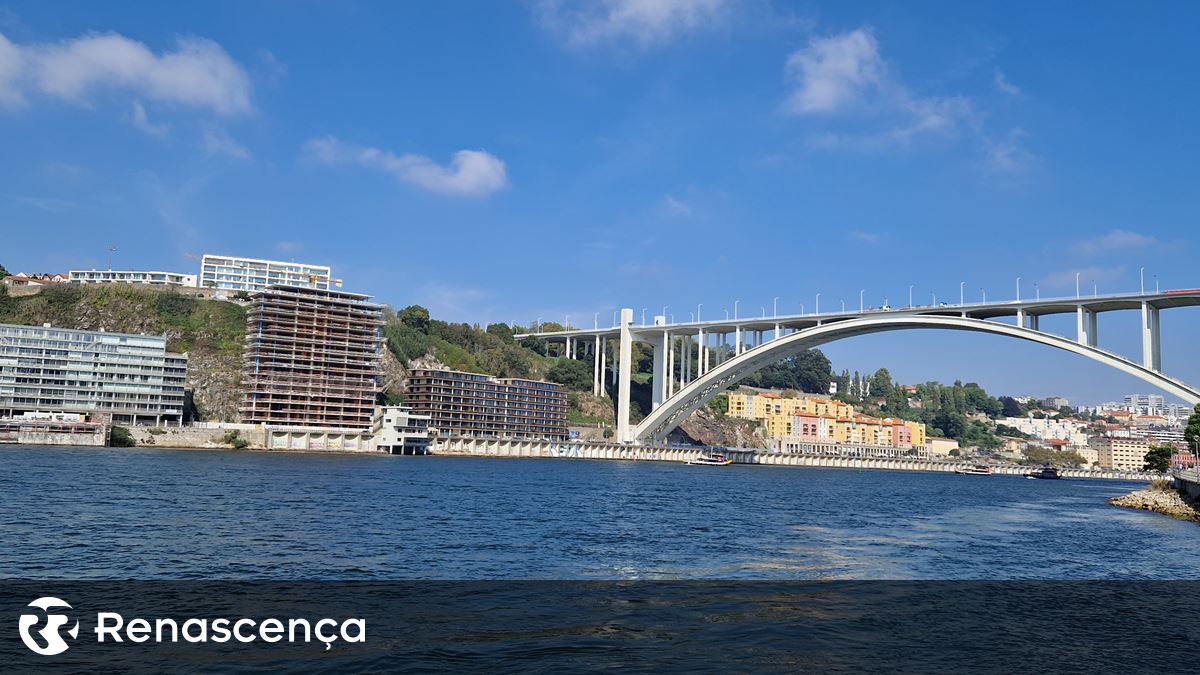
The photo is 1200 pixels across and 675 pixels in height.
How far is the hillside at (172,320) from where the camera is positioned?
86000 mm

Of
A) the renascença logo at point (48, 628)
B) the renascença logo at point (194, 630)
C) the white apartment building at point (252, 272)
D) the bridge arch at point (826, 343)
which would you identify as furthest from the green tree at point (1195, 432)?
the white apartment building at point (252, 272)

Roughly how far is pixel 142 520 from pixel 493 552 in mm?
9736

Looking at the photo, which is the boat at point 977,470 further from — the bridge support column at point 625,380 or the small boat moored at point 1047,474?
the bridge support column at point 625,380

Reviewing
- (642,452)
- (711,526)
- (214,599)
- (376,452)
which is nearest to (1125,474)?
(642,452)

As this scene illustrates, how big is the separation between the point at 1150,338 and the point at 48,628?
6804cm

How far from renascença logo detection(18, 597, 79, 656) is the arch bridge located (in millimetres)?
65203

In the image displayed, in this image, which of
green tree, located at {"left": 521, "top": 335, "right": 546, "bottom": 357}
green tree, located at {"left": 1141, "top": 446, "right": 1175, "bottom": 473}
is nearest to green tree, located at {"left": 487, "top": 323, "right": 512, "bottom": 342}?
green tree, located at {"left": 521, "top": 335, "right": 546, "bottom": 357}

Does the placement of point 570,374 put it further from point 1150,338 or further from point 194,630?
point 194,630

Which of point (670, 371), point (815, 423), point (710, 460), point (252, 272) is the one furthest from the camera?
point (815, 423)

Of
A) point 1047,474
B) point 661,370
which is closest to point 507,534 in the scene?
point 661,370

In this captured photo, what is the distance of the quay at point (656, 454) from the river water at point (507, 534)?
2134 inches

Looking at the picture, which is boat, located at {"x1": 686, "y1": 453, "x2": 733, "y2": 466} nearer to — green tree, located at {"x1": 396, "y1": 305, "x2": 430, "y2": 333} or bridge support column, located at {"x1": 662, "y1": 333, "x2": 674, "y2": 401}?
bridge support column, located at {"x1": 662, "y1": 333, "x2": 674, "y2": 401}

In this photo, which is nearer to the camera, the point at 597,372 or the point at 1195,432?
the point at 1195,432

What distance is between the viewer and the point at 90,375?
3059 inches
